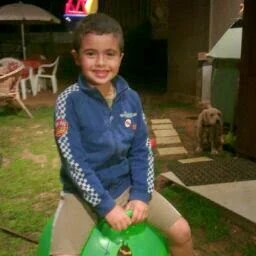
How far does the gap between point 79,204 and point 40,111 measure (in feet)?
24.7

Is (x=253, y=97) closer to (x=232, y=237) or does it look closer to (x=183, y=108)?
(x=232, y=237)

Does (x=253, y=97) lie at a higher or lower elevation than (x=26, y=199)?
higher

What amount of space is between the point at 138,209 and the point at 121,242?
167 mm

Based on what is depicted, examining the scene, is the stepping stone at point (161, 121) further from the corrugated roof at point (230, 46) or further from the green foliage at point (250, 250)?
the green foliage at point (250, 250)

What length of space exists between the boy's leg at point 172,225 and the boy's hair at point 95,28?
828 mm

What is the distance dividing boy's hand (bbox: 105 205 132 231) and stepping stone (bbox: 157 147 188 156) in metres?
3.96

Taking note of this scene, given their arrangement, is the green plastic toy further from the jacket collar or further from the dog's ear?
the dog's ear

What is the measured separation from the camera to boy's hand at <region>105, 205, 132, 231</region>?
1911 mm

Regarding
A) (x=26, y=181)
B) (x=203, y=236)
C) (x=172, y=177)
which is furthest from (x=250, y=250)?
(x=26, y=181)

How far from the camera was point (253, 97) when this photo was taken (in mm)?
5102

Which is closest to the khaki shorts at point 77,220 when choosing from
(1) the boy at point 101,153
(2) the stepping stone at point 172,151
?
(1) the boy at point 101,153

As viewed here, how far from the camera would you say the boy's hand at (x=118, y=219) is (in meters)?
1.91

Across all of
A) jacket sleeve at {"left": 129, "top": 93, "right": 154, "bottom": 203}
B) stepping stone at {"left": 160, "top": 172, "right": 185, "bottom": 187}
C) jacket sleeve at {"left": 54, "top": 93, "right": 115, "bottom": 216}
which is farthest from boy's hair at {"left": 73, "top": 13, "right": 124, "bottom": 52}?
stepping stone at {"left": 160, "top": 172, "right": 185, "bottom": 187}

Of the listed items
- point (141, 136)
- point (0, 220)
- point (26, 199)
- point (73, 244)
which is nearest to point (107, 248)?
point (73, 244)
